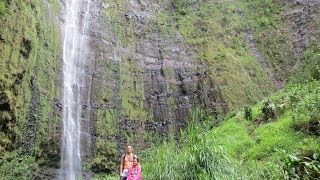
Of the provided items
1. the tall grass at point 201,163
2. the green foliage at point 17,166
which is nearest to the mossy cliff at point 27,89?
the green foliage at point 17,166

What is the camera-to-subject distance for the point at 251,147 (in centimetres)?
1075

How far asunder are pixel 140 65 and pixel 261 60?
8454 mm

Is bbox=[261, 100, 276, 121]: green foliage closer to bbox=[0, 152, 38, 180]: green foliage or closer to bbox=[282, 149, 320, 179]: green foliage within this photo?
bbox=[282, 149, 320, 179]: green foliage

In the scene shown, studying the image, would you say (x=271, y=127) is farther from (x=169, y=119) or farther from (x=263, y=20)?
(x=263, y=20)

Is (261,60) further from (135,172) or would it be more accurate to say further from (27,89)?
(135,172)

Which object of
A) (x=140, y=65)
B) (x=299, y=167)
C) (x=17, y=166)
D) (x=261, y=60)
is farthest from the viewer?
(x=261, y=60)

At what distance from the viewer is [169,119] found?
19.1 m

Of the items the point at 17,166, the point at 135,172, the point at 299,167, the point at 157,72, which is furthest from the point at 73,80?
the point at 299,167

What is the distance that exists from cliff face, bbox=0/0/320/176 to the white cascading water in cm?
38

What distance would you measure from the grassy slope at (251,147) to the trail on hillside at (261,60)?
850 centimetres

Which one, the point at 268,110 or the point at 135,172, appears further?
the point at 268,110

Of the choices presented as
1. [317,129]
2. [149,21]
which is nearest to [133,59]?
[149,21]

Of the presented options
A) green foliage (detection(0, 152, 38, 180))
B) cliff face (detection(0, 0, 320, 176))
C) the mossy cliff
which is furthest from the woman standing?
cliff face (detection(0, 0, 320, 176))

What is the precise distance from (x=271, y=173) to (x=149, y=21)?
1855 cm
